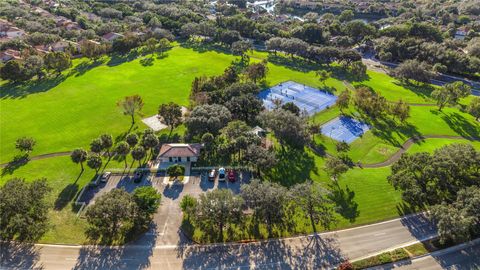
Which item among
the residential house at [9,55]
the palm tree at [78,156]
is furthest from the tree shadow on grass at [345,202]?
the residential house at [9,55]

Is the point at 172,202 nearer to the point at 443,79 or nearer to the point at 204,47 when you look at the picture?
the point at 204,47

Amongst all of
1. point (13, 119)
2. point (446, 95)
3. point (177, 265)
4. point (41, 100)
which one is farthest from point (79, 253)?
point (446, 95)

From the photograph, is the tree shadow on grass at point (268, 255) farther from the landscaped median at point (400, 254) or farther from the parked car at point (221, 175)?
the parked car at point (221, 175)

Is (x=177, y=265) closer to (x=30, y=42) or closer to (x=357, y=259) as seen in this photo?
(x=357, y=259)

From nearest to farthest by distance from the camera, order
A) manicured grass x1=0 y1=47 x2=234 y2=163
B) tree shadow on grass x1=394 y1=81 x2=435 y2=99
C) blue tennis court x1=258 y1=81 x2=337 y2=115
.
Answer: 1. manicured grass x1=0 y1=47 x2=234 y2=163
2. blue tennis court x1=258 y1=81 x2=337 y2=115
3. tree shadow on grass x1=394 y1=81 x2=435 y2=99

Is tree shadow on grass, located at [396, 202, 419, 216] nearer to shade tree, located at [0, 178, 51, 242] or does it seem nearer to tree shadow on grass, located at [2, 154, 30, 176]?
shade tree, located at [0, 178, 51, 242]

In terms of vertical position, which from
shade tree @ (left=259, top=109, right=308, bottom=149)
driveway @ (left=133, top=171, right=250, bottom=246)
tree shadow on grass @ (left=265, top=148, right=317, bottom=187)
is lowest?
driveway @ (left=133, top=171, right=250, bottom=246)

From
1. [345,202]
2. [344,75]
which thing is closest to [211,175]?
[345,202]

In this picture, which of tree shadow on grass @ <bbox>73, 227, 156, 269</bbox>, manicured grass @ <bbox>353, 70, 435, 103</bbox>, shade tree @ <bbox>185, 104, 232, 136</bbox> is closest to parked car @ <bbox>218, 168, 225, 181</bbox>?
shade tree @ <bbox>185, 104, 232, 136</bbox>
